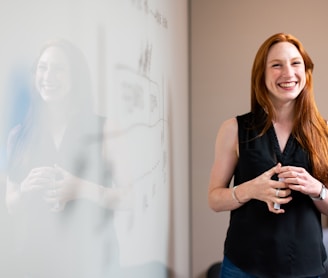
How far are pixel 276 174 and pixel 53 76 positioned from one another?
0.88 meters

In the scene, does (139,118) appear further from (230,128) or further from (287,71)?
Answer: (287,71)

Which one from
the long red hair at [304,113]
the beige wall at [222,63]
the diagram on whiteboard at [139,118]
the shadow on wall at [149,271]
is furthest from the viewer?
the beige wall at [222,63]

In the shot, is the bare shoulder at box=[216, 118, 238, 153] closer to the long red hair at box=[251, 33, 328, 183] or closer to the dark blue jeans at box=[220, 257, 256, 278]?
the long red hair at box=[251, 33, 328, 183]

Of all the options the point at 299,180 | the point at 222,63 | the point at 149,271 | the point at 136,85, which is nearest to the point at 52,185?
the point at 136,85

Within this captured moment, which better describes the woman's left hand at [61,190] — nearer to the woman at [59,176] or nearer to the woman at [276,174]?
the woman at [59,176]

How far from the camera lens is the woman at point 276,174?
3.85ft

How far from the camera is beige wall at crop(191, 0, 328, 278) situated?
6.73 feet

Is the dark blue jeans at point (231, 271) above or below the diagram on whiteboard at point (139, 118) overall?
below

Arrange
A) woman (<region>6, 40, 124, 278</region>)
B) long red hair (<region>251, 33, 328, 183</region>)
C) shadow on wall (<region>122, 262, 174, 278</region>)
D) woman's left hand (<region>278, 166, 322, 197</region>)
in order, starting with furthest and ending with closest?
1. long red hair (<region>251, 33, 328, 183</region>)
2. woman's left hand (<region>278, 166, 322, 197</region>)
3. shadow on wall (<region>122, 262, 174, 278</region>)
4. woman (<region>6, 40, 124, 278</region>)

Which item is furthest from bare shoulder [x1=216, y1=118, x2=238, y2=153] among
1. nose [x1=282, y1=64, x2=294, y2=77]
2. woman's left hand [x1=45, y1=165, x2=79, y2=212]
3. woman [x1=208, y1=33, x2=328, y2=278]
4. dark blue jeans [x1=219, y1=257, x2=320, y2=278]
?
woman's left hand [x1=45, y1=165, x2=79, y2=212]

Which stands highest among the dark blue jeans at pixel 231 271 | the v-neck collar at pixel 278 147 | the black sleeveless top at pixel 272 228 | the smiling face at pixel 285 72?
the smiling face at pixel 285 72

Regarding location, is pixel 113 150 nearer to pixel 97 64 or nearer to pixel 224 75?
pixel 97 64

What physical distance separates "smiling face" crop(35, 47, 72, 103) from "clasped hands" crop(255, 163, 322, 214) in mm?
768

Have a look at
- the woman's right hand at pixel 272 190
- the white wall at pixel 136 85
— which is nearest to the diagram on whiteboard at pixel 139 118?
the white wall at pixel 136 85
